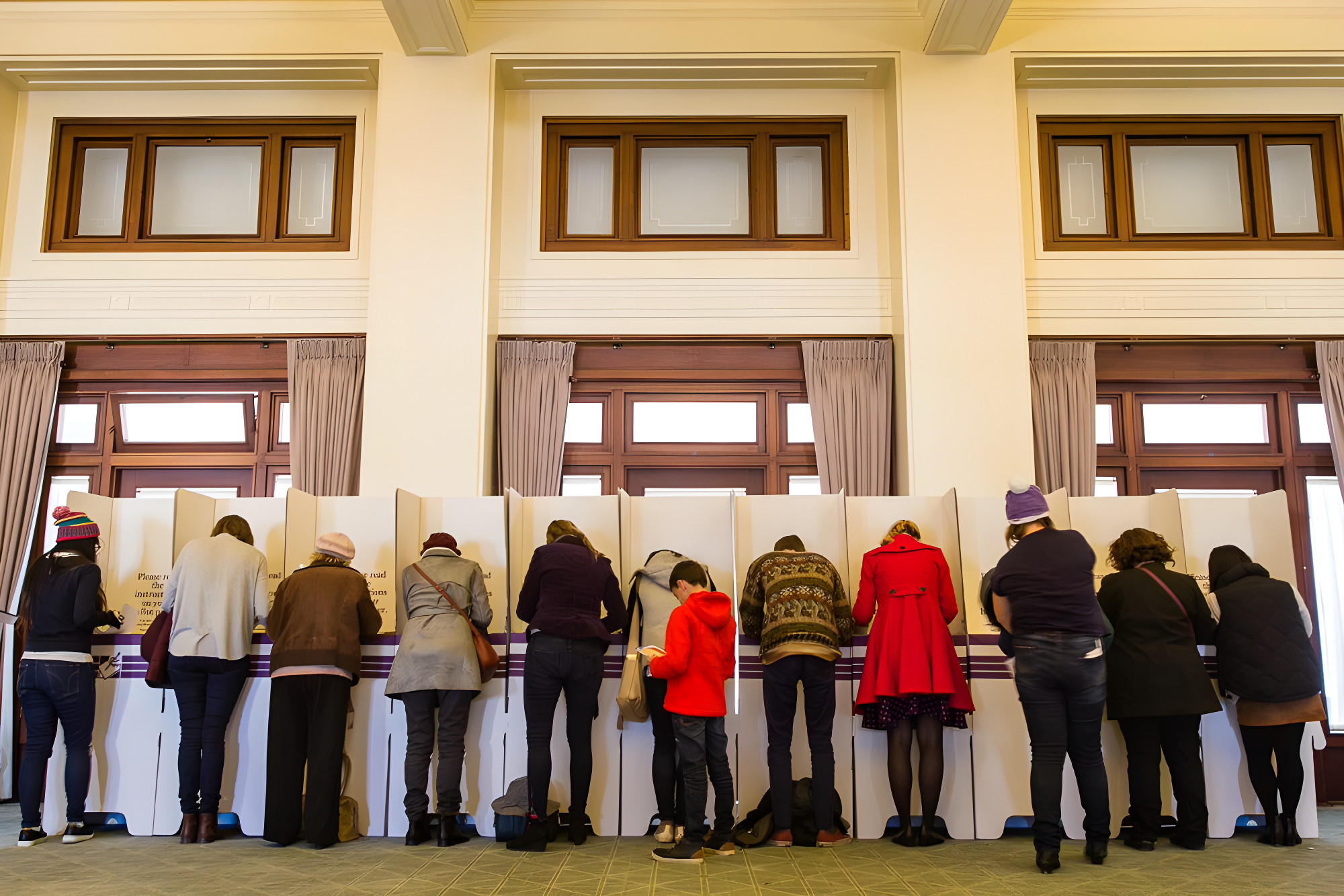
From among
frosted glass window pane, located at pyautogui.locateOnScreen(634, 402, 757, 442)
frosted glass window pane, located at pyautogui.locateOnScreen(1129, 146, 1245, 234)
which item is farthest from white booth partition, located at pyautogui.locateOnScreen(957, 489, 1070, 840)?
frosted glass window pane, located at pyautogui.locateOnScreen(1129, 146, 1245, 234)

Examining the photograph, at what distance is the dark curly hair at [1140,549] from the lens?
4.62m

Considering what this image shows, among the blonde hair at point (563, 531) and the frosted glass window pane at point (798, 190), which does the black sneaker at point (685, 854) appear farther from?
the frosted glass window pane at point (798, 190)

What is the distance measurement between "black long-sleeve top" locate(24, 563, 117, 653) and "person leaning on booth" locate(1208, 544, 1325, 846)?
5510 mm

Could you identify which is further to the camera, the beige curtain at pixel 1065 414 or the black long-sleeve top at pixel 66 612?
the beige curtain at pixel 1065 414

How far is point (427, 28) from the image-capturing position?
21.3ft

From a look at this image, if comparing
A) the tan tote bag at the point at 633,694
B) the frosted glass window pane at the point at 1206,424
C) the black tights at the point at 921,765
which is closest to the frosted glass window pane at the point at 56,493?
the tan tote bag at the point at 633,694

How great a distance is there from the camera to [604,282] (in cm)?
686

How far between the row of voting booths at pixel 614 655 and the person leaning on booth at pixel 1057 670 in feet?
2.27

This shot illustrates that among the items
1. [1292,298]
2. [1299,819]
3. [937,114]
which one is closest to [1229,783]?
[1299,819]

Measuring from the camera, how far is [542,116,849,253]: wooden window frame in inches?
274

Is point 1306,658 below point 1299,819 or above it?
above

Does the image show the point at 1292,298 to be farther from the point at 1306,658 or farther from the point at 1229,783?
the point at 1229,783

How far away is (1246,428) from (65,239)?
8.50m

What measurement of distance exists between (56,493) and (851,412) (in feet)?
18.2
